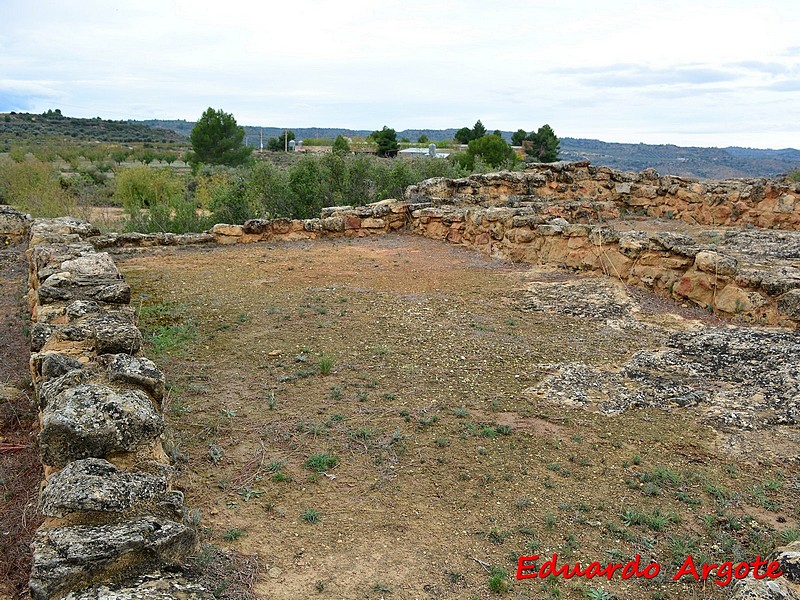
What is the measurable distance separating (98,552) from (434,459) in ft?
8.22

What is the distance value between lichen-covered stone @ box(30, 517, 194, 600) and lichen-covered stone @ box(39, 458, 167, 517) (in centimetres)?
10

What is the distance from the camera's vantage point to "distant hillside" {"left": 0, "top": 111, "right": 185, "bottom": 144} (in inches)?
2296

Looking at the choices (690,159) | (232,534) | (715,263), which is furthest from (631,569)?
(690,159)

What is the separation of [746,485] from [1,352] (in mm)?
7006

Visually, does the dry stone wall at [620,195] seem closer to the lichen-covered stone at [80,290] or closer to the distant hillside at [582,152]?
the lichen-covered stone at [80,290]

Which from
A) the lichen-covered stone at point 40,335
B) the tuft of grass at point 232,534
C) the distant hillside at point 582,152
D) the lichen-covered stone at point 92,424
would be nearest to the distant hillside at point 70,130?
the distant hillside at point 582,152

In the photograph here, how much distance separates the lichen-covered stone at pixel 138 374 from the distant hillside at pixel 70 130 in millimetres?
56272

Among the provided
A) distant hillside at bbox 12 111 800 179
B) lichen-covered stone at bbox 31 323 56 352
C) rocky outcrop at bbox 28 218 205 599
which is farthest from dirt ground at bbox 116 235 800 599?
distant hillside at bbox 12 111 800 179

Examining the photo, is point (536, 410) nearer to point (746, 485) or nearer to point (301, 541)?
point (746, 485)

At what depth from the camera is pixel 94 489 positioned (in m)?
2.83

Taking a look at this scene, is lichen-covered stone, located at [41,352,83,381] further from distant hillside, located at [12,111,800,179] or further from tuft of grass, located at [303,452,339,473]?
distant hillside, located at [12,111,800,179]

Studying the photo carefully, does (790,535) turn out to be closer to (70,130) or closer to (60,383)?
(60,383)

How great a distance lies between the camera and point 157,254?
11.6m

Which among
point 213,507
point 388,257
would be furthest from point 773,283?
point 213,507
